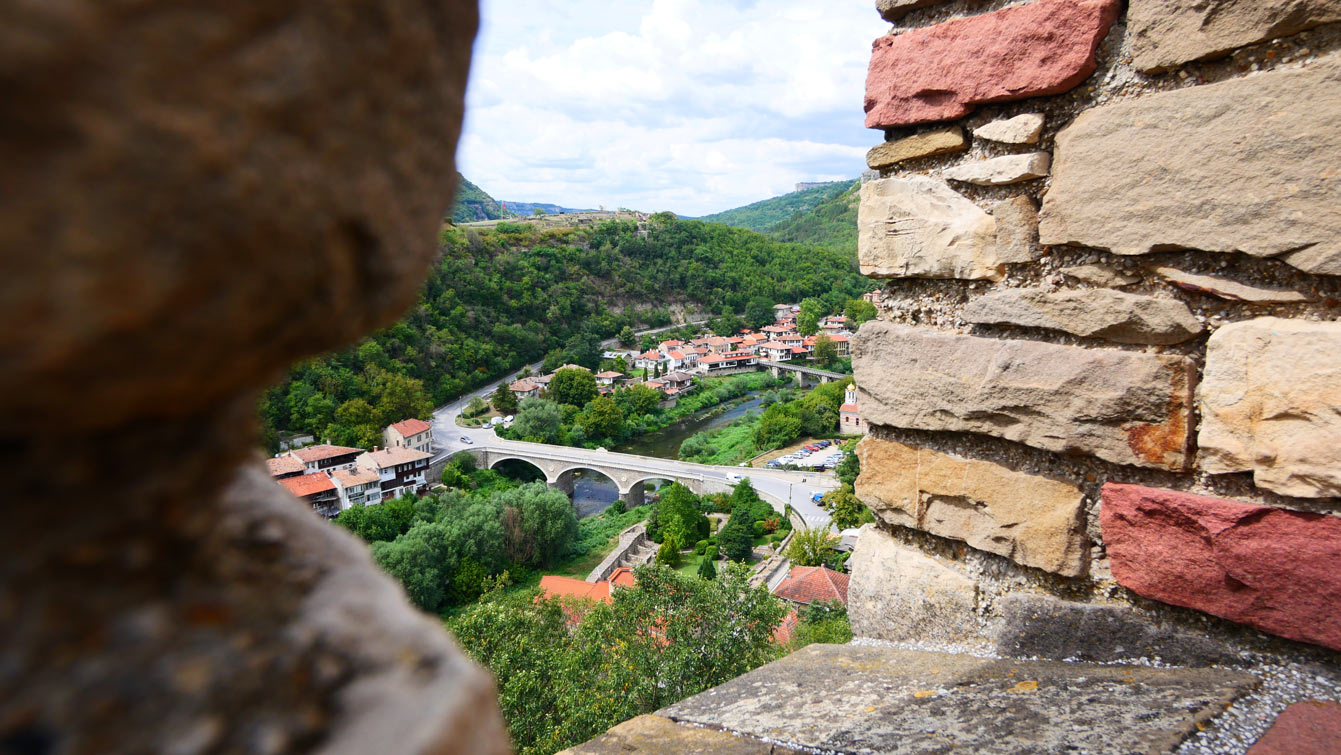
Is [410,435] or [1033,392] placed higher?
[1033,392]

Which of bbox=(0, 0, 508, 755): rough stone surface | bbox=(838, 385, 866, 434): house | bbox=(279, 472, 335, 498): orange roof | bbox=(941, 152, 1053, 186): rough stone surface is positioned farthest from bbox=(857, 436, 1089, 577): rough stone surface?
bbox=(838, 385, 866, 434): house

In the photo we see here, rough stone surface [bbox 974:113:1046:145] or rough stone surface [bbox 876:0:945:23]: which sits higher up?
rough stone surface [bbox 876:0:945:23]

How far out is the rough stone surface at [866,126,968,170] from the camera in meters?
1.78

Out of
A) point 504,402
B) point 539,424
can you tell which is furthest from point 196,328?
point 504,402

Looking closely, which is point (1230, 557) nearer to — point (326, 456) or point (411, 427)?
point (326, 456)

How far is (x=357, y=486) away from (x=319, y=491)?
1.40 m

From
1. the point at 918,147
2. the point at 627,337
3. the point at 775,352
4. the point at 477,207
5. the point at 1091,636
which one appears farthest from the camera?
the point at 477,207

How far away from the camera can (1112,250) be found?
151 centimetres

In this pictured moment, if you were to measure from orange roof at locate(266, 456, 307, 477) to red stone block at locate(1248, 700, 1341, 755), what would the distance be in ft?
79.0

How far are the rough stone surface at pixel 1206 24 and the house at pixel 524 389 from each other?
3713 cm

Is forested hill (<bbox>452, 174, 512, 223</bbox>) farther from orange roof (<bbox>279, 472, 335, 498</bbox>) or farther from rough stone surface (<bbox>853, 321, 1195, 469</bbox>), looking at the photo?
Answer: rough stone surface (<bbox>853, 321, 1195, 469</bbox>)

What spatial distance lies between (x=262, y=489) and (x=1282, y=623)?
1623mm

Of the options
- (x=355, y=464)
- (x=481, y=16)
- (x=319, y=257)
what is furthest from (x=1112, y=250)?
(x=355, y=464)

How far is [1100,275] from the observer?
1.55 metres
